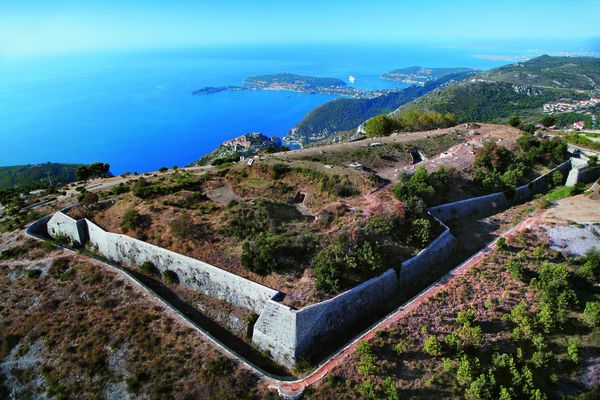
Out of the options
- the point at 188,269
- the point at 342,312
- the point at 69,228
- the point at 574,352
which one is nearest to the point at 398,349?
the point at 342,312

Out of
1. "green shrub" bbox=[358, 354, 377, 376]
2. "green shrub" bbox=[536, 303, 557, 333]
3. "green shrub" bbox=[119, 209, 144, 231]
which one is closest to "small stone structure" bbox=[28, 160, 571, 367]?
"green shrub" bbox=[119, 209, 144, 231]

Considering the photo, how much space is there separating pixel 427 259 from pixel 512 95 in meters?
142

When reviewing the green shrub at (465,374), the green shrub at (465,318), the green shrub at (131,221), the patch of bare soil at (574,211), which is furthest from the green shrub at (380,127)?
the green shrub at (465,374)

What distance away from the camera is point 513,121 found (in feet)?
166

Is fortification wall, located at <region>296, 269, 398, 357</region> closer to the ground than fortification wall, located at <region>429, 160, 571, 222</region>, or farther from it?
closer to the ground

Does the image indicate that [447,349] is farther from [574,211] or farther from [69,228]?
[69,228]

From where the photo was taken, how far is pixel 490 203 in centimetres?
3275

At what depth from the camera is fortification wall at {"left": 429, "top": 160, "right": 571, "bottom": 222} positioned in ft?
100

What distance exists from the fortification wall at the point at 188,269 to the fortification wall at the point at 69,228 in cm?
83

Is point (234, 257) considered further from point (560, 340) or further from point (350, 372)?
point (560, 340)

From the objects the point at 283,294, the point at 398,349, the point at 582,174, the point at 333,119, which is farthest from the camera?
the point at 333,119

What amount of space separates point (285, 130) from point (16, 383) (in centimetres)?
16847

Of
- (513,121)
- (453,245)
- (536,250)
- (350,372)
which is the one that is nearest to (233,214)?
(350,372)

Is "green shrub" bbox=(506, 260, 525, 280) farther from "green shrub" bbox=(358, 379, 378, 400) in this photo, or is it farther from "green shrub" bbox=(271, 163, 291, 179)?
Result: "green shrub" bbox=(271, 163, 291, 179)
